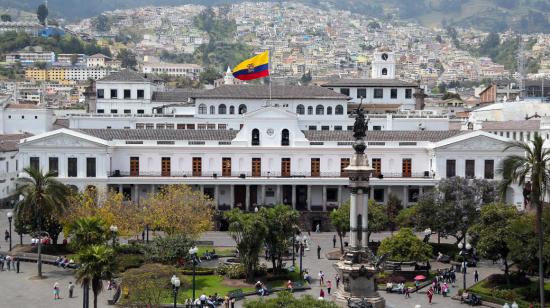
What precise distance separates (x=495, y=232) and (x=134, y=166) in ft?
111

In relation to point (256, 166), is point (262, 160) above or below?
above

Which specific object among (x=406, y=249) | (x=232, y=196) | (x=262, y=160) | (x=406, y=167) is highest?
(x=262, y=160)

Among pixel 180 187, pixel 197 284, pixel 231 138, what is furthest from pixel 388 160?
pixel 197 284

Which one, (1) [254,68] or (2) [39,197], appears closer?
(2) [39,197]

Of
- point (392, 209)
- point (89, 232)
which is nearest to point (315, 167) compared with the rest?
point (392, 209)

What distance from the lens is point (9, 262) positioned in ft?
184

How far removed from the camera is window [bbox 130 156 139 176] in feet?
250

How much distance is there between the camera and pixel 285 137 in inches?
3066

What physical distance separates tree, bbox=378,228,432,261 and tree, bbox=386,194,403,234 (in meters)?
14.6

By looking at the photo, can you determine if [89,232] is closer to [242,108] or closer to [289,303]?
Answer: [289,303]

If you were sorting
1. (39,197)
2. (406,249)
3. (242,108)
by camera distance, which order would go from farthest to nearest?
(242,108)
(39,197)
(406,249)

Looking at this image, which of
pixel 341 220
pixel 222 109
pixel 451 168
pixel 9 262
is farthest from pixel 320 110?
pixel 9 262

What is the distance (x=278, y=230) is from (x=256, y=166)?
2226 cm

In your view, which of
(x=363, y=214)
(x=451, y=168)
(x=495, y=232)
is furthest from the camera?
(x=451, y=168)
